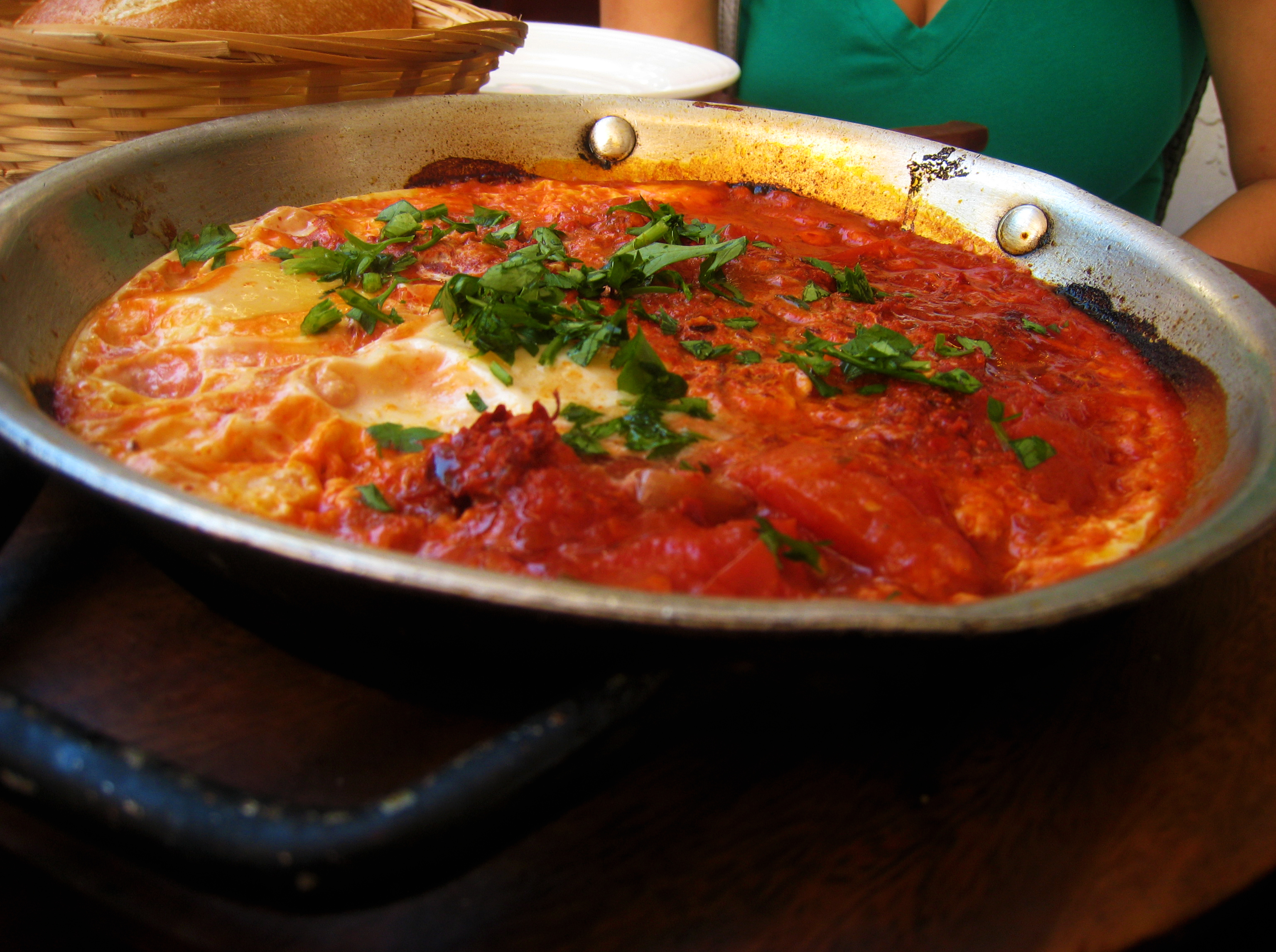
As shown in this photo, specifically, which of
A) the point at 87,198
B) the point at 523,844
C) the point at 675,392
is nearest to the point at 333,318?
the point at 87,198

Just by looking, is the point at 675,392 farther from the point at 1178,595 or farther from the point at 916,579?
the point at 1178,595

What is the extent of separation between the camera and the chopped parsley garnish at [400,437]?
166 centimetres

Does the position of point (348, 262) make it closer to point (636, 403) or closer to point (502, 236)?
point (502, 236)

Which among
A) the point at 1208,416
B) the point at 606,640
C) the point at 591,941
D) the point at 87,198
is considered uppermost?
the point at 87,198

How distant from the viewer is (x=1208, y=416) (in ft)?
6.17

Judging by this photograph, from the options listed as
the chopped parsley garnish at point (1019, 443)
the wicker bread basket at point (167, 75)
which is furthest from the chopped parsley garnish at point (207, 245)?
the chopped parsley garnish at point (1019, 443)

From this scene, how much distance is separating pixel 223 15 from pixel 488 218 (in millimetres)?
938

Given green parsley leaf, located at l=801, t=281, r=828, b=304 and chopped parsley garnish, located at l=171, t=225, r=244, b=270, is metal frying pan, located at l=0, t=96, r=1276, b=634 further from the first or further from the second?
green parsley leaf, located at l=801, t=281, r=828, b=304

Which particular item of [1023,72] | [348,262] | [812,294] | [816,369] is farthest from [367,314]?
[1023,72]

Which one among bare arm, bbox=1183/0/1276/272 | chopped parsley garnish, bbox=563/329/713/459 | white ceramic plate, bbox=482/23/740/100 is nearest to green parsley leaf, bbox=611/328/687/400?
chopped parsley garnish, bbox=563/329/713/459

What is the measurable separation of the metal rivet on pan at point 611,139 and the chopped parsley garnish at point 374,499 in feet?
6.18

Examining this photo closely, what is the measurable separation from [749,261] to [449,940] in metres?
1.88

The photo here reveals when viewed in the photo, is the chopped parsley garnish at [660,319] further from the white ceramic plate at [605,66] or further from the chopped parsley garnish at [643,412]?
the white ceramic plate at [605,66]

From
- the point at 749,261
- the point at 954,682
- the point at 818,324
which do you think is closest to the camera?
the point at 954,682
